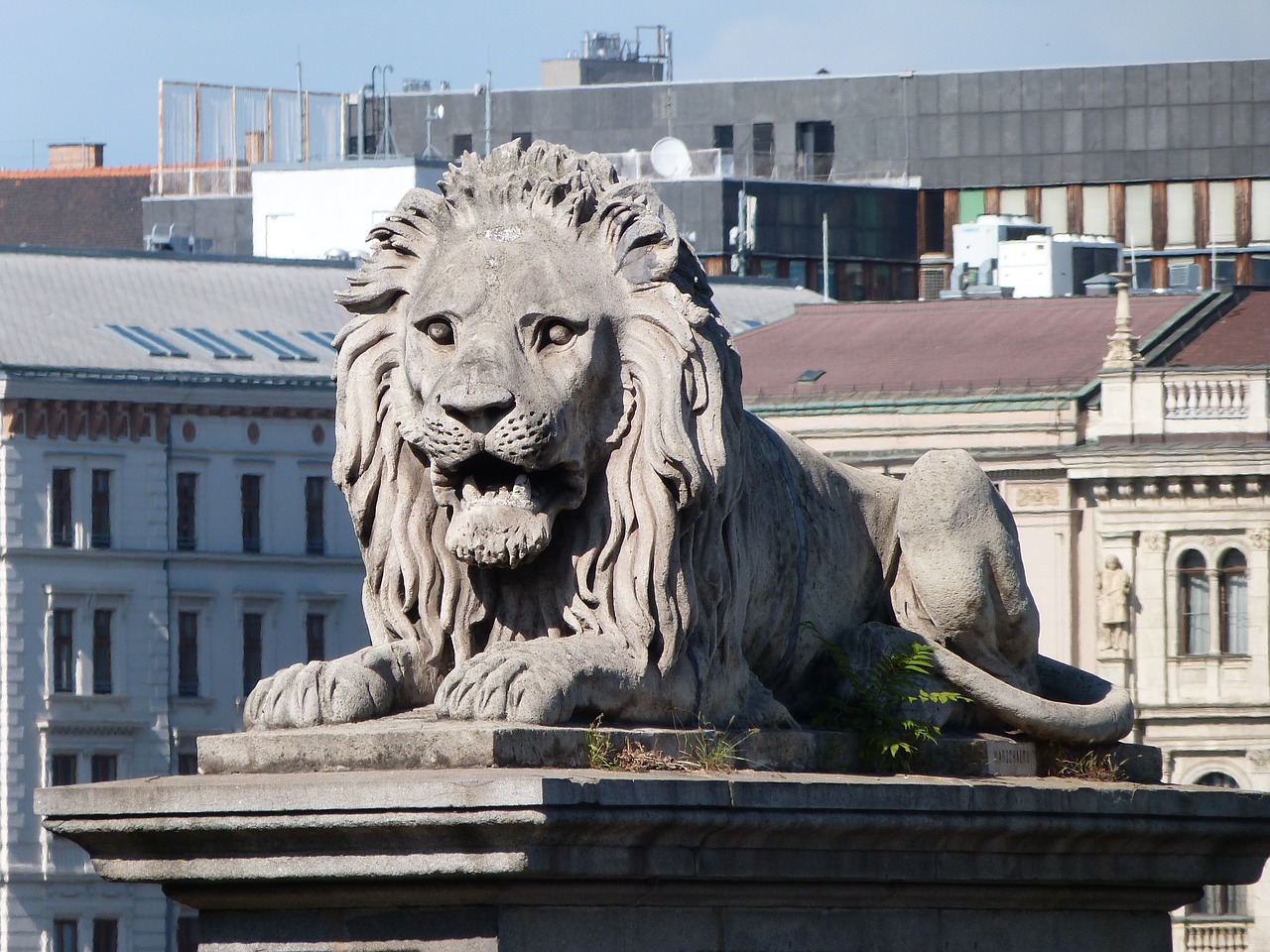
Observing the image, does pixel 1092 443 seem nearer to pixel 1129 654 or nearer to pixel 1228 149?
pixel 1129 654

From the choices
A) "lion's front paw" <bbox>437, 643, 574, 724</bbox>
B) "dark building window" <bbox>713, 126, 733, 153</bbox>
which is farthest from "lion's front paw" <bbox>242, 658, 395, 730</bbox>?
"dark building window" <bbox>713, 126, 733, 153</bbox>

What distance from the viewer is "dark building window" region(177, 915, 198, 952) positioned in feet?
218

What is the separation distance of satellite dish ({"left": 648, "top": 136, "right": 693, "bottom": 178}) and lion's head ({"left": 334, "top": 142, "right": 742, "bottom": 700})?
275 ft

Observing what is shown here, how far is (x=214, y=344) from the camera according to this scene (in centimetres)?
7244

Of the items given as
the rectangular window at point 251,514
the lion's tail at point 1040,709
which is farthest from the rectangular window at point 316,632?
the lion's tail at point 1040,709

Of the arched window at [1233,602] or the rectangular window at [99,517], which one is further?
the rectangular window at [99,517]

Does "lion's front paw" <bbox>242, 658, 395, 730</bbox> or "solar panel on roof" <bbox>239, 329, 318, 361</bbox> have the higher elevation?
"solar panel on roof" <bbox>239, 329, 318, 361</bbox>

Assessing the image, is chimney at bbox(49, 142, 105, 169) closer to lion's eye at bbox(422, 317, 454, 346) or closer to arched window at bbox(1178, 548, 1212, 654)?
arched window at bbox(1178, 548, 1212, 654)

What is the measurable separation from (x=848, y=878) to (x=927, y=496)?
1892mm

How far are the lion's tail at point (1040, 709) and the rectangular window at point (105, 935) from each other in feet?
189

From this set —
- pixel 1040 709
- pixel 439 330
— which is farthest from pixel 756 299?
pixel 439 330

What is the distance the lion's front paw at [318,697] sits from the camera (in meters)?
10.7

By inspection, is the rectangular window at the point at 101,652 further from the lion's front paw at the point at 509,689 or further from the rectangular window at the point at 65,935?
the lion's front paw at the point at 509,689

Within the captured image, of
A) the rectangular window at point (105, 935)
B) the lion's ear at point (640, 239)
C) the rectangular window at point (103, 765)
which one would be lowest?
the rectangular window at point (105, 935)
